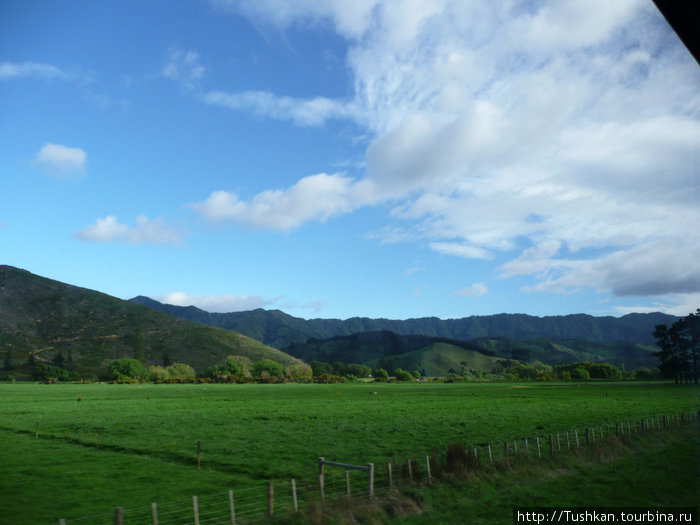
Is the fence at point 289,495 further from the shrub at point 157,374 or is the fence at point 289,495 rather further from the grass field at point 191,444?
the shrub at point 157,374

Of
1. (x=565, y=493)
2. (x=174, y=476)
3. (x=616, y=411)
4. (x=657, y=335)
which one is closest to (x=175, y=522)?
(x=174, y=476)

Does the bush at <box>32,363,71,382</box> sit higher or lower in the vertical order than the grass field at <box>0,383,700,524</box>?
lower

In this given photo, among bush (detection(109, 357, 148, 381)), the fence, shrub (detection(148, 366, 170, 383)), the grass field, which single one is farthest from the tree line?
bush (detection(109, 357, 148, 381))

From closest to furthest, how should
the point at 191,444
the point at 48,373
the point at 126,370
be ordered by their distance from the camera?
the point at 191,444, the point at 48,373, the point at 126,370

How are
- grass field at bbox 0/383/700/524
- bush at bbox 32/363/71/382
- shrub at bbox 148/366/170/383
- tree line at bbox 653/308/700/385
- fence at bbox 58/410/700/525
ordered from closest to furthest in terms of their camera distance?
1. fence at bbox 58/410/700/525
2. grass field at bbox 0/383/700/524
3. tree line at bbox 653/308/700/385
4. bush at bbox 32/363/71/382
5. shrub at bbox 148/366/170/383

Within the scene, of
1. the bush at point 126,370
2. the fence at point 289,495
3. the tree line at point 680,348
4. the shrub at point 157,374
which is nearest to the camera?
the fence at point 289,495

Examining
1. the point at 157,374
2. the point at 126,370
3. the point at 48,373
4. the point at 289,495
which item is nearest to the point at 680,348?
the point at 289,495

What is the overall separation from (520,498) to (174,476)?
18.7 metres

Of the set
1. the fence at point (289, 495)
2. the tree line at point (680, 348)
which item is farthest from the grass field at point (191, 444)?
the tree line at point (680, 348)

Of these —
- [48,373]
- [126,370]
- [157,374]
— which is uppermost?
[48,373]

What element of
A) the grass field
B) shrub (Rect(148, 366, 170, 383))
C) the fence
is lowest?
shrub (Rect(148, 366, 170, 383))

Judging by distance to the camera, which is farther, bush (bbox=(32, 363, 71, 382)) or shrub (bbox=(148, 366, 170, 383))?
shrub (bbox=(148, 366, 170, 383))

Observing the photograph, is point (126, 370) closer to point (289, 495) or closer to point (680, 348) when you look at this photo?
point (289, 495)

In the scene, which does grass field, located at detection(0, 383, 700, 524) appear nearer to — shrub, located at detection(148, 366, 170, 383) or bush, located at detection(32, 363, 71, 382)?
shrub, located at detection(148, 366, 170, 383)
